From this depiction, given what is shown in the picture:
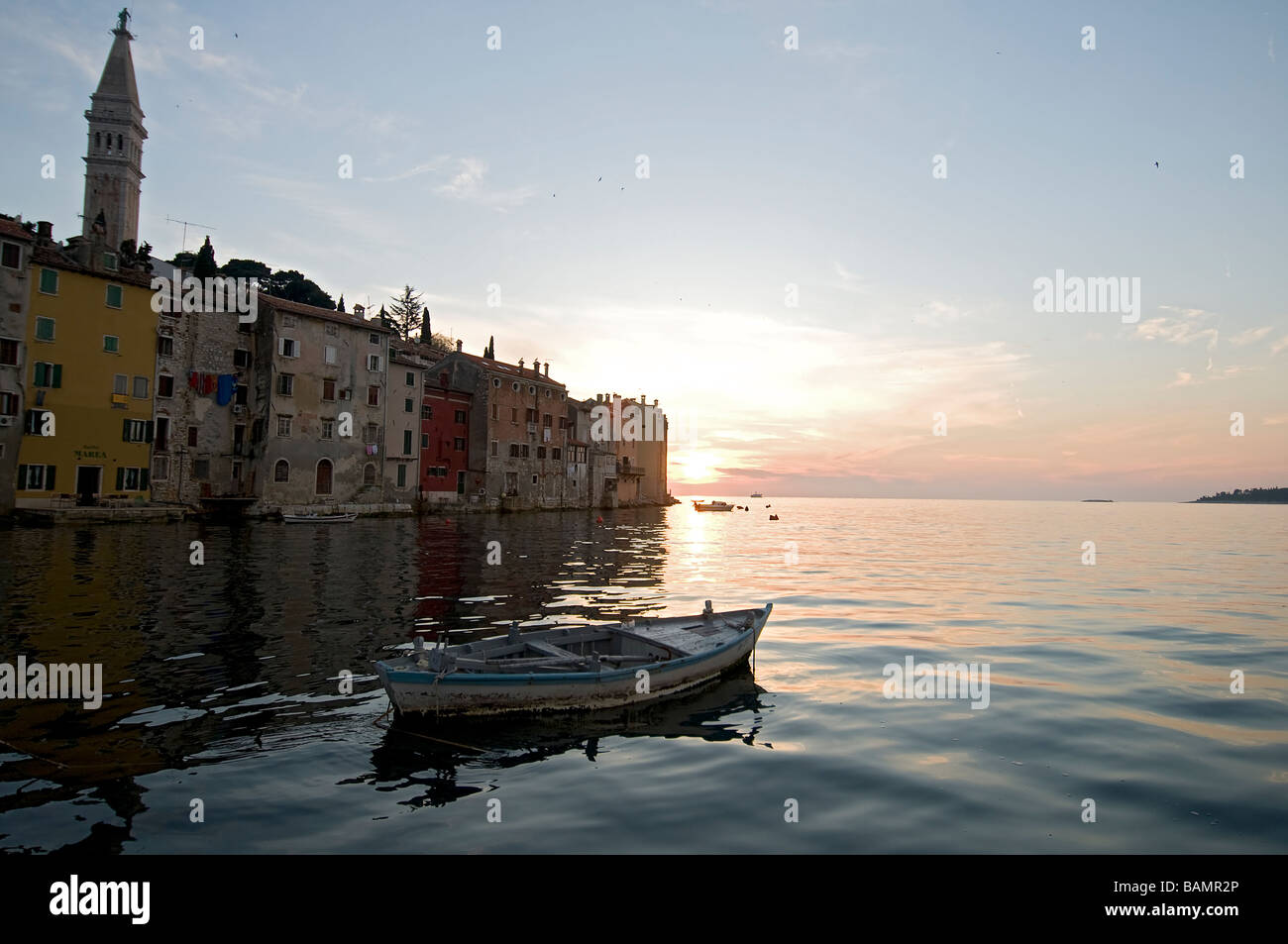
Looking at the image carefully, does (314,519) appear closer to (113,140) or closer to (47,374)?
(47,374)

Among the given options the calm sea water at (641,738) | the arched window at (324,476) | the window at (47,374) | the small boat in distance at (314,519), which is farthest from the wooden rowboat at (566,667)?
the arched window at (324,476)

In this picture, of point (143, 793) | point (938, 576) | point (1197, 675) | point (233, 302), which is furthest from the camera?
point (233, 302)

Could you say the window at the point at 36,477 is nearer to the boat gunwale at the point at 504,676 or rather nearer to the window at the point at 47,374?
the window at the point at 47,374

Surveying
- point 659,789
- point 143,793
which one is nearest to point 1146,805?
point 659,789

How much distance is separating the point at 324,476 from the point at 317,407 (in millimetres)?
4969

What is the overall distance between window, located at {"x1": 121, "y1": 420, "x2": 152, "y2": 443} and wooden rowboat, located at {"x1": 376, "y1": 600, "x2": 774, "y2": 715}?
4204cm

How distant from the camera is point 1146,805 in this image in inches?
320

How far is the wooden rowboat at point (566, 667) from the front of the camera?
953cm

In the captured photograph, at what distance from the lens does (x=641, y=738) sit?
9.80 metres

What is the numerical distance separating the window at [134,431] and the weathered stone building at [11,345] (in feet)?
16.5

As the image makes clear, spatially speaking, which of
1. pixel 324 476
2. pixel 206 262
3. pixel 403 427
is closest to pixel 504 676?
pixel 324 476

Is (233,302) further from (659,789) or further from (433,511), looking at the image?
(659,789)

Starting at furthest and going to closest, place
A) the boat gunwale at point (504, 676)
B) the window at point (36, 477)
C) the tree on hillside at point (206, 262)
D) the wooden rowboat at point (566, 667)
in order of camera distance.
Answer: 1. the tree on hillside at point (206, 262)
2. the window at point (36, 477)
3. the wooden rowboat at point (566, 667)
4. the boat gunwale at point (504, 676)
